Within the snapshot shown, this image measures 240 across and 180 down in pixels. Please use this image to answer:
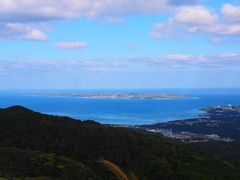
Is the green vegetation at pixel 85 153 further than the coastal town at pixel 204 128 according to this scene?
No

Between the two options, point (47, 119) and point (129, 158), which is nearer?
point (129, 158)

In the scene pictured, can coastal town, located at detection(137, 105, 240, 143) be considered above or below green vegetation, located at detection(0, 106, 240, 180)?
below

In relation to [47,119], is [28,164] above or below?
below

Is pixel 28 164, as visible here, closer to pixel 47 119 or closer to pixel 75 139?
pixel 75 139

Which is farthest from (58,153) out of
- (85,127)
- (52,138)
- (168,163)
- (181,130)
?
(181,130)

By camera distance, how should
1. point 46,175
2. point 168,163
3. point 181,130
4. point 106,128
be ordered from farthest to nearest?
point 181,130
point 106,128
point 168,163
point 46,175

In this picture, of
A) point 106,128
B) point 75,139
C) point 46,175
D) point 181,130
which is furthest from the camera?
point 181,130

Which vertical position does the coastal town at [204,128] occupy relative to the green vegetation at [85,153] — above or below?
below

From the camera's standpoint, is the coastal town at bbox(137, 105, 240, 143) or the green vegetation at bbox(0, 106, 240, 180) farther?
the coastal town at bbox(137, 105, 240, 143)
